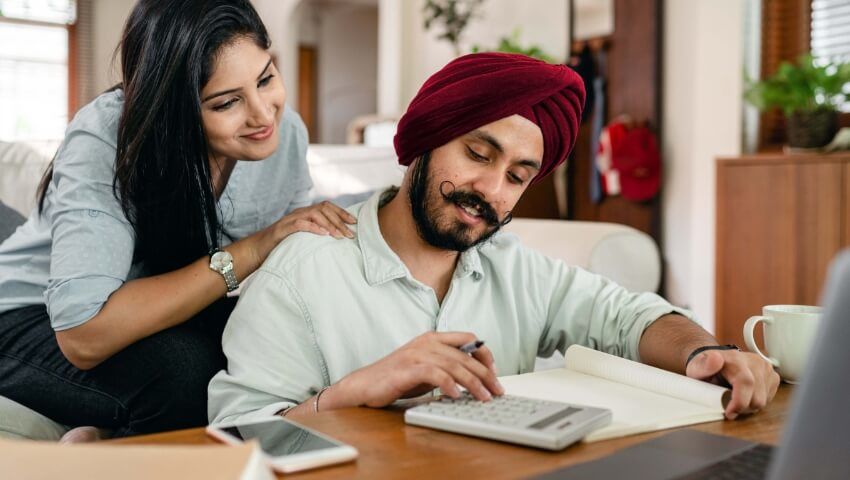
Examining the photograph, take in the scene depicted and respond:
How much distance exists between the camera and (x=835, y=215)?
3.17 metres

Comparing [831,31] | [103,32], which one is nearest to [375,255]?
[831,31]

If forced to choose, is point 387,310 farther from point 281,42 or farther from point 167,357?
point 281,42

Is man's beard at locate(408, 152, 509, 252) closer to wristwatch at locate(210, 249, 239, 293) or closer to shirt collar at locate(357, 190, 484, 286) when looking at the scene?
shirt collar at locate(357, 190, 484, 286)

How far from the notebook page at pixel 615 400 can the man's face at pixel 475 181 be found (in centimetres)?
26

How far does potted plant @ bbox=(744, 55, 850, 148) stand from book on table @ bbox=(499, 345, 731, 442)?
2.73 meters

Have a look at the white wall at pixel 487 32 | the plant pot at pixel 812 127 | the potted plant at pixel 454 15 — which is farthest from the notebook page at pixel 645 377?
the potted plant at pixel 454 15

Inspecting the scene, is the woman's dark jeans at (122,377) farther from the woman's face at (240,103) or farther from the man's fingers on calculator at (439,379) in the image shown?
the man's fingers on calculator at (439,379)

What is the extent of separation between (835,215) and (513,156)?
237 cm

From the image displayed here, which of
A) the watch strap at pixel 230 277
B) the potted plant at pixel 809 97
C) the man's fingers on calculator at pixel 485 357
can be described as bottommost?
the man's fingers on calculator at pixel 485 357

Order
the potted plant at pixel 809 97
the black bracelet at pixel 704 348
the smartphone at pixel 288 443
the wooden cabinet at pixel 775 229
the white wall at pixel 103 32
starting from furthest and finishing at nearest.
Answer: the white wall at pixel 103 32
the potted plant at pixel 809 97
the wooden cabinet at pixel 775 229
the black bracelet at pixel 704 348
the smartphone at pixel 288 443

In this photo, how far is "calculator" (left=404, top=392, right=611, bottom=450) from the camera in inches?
30.0

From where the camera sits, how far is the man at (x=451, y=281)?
1132mm

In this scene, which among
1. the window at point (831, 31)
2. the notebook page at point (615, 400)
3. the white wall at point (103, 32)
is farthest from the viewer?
the white wall at point (103, 32)

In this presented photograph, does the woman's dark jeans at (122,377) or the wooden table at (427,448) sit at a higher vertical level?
the wooden table at (427,448)
